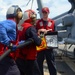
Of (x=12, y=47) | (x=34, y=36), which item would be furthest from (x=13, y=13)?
(x=34, y=36)

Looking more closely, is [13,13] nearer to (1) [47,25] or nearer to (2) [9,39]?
(2) [9,39]

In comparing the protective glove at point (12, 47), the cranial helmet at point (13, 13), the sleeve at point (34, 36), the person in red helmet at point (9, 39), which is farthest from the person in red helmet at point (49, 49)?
the protective glove at point (12, 47)

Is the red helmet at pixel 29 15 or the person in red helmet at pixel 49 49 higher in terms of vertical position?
the red helmet at pixel 29 15

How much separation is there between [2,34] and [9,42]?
158 mm

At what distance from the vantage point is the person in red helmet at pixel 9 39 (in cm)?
441

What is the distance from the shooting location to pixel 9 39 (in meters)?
4.45

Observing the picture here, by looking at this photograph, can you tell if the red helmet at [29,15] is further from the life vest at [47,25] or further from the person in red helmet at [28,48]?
the life vest at [47,25]

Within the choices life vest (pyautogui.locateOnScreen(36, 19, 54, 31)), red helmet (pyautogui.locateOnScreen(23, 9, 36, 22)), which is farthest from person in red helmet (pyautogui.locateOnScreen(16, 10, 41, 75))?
life vest (pyautogui.locateOnScreen(36, 19, 54, 31))

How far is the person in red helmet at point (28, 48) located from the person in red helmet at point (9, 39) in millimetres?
860

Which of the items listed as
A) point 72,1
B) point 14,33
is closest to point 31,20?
point 14,33

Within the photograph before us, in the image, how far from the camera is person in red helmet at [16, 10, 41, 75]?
554 cm

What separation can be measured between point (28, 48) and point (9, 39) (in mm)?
1235

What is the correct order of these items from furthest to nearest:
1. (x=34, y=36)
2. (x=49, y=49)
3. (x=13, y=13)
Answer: (x=49, y=49), (x=34, y=36), (x=13, y=13)

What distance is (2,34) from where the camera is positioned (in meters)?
4.39
